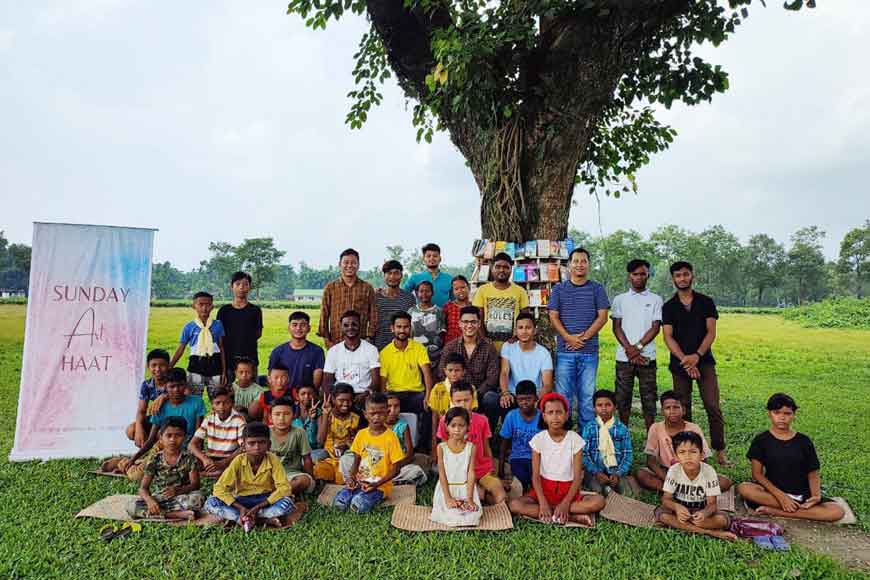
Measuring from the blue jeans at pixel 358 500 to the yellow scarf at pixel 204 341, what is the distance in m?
2.03

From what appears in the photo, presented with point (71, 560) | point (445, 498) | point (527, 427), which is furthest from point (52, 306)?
point (527, 427)

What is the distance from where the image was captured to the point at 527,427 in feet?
14.8

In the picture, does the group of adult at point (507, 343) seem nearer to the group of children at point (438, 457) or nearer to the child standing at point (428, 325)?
the child standing at point (428, 325)

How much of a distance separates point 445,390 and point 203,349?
7.69 feet

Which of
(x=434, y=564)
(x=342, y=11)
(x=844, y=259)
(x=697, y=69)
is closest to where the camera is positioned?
(x=434, y=564)

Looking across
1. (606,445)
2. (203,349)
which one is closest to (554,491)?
(606,445)

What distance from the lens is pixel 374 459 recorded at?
4.22 meters

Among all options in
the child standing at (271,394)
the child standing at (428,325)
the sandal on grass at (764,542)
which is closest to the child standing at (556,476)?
the sandal on grass at (764,542)

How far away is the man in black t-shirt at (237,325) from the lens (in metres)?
5.38

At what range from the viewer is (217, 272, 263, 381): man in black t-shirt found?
5.38m

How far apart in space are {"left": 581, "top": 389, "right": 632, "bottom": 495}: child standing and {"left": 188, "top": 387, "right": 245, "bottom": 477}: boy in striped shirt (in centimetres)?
284

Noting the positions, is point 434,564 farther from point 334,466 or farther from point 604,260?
point 604,260

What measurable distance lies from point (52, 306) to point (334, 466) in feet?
10.4

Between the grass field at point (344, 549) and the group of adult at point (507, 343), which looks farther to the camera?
the group of adult at point (507, 343)
